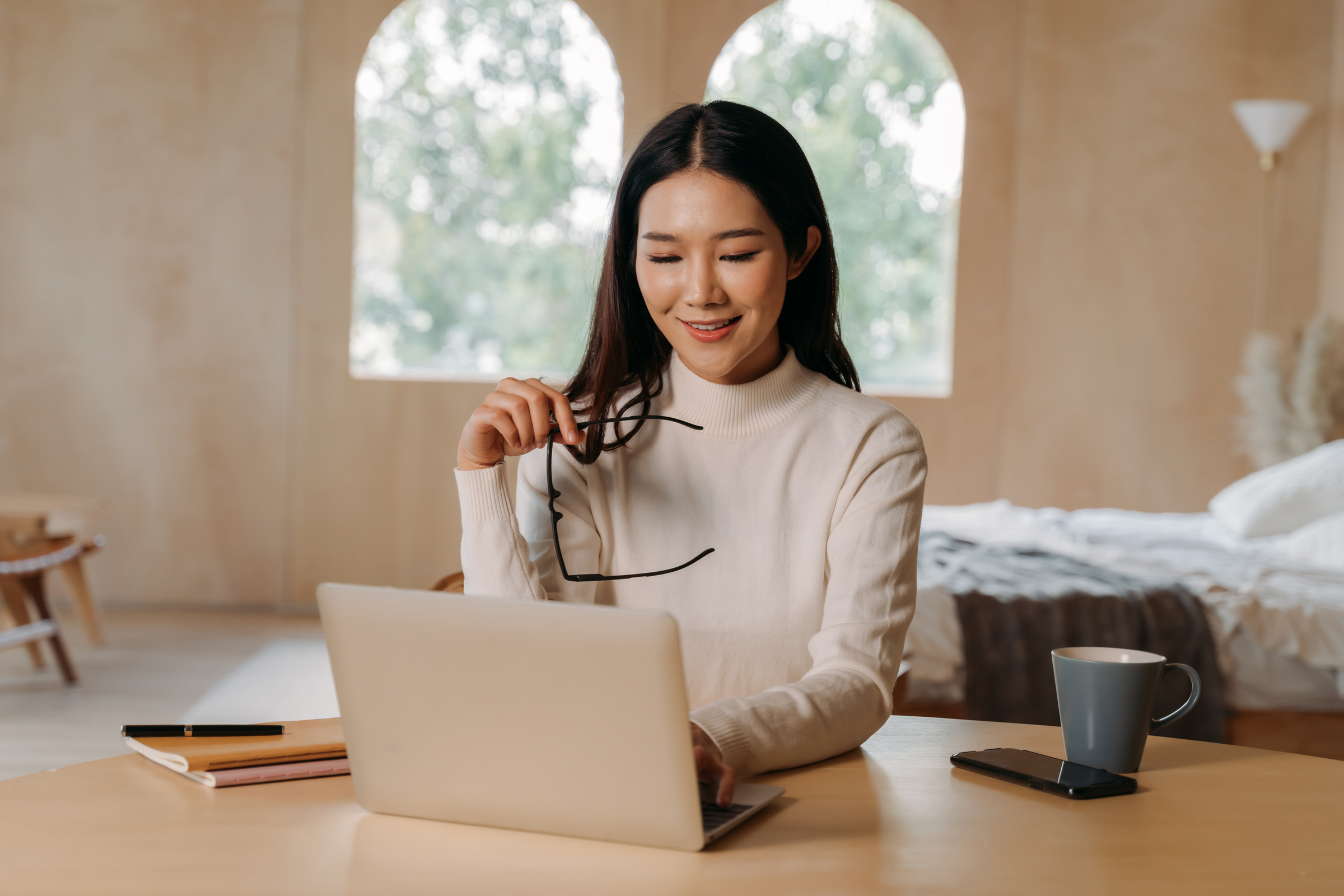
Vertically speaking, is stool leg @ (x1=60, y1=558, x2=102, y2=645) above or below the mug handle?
below

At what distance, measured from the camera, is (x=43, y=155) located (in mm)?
4660

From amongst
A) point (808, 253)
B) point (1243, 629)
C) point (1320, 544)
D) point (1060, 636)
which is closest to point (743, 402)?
point (808, 253)

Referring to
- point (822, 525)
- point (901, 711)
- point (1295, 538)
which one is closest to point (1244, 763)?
point (822, 525)

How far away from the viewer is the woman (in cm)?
117

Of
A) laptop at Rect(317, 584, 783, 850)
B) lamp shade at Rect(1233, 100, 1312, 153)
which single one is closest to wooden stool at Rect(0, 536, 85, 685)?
laptop at Rect(317, 584, 783, 850)

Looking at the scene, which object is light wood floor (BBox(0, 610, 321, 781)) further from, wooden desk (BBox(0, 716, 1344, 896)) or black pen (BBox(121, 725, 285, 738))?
wooden desk (BBox(0, 716, 1344, 896))

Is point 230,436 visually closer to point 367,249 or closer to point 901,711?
point 367,249

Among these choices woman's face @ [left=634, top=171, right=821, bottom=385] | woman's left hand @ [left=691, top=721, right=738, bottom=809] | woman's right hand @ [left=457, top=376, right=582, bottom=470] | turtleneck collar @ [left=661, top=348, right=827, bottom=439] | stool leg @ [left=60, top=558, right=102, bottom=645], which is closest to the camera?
woman's left hand @ [left=691, top=721, right=738, bottom=809]

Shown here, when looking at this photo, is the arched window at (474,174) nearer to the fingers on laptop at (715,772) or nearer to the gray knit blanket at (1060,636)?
the gray knit blanket at (1060,636)

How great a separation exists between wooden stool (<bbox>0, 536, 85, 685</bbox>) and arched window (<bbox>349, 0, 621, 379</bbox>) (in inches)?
56.1

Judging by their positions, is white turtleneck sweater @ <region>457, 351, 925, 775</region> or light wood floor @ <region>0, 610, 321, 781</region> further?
light wood floor @ <region>0, 610, 321, 781</region>

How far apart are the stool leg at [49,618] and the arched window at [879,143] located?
303 cm

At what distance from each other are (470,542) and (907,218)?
4108 millimetres

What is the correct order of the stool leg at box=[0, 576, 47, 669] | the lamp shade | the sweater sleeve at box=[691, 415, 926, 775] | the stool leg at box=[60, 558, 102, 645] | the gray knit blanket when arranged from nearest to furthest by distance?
the sweater sleeve at box=[691, 415, 926, 775], the gray knit blanket, the stool leg at box=[0, 576, 47, 669], the stool leg at box=[60, 558, 102, 645], the lamp shade
